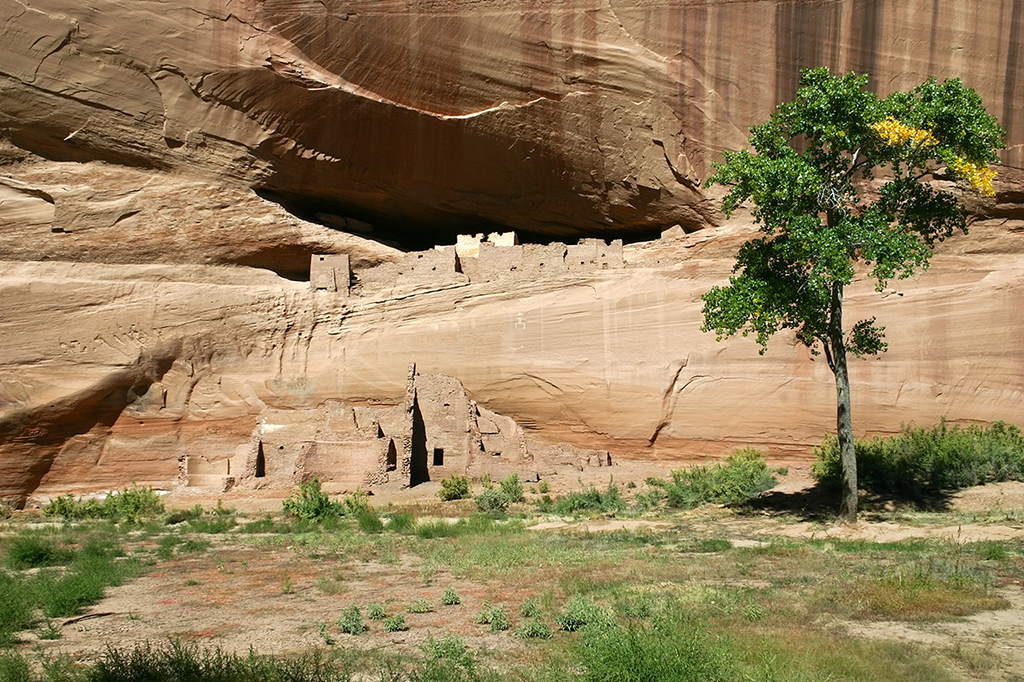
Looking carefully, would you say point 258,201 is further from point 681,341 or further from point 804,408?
point 804,408

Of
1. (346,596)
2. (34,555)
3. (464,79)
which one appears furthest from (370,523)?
(464,79)

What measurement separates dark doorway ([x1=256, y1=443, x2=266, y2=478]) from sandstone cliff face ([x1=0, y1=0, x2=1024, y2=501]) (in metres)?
1.45

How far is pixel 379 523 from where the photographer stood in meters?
13.9

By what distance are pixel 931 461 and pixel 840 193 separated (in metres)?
4.82

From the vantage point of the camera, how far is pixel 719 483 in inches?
631

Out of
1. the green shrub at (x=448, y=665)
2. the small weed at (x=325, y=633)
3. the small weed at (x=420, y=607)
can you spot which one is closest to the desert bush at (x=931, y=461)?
the small weed at (x=420, y=607)

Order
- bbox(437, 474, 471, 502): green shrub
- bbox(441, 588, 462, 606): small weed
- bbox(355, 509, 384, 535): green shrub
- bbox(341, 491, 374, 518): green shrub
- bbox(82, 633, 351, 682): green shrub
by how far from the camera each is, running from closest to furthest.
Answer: bbox(82, 633, 351, 682): green shrub → bbox(441, 588, 462, 606): small weed → bbox(355, 509, 384, 535): green shrub → bbox(341, 491, 374, 518): green shrub → bbox(437, 474, 471, 502): green shrub

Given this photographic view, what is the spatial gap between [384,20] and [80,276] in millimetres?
8296

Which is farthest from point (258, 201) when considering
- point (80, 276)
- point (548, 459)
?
point (548, 459)

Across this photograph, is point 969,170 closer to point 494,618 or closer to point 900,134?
point 900,134

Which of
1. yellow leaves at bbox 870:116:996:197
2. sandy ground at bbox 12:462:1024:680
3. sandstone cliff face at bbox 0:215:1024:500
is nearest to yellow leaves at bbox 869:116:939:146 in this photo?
yellow leaves at bbox 870:116:996:197

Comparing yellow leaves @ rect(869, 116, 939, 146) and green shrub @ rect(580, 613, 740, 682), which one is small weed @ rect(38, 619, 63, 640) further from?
yellow leaves @ rect(869, 116, 939, 146)

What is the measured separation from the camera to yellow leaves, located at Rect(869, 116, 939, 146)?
1279 centimetres

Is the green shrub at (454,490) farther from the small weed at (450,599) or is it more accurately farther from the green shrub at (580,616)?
the green shrub at (580,616)
